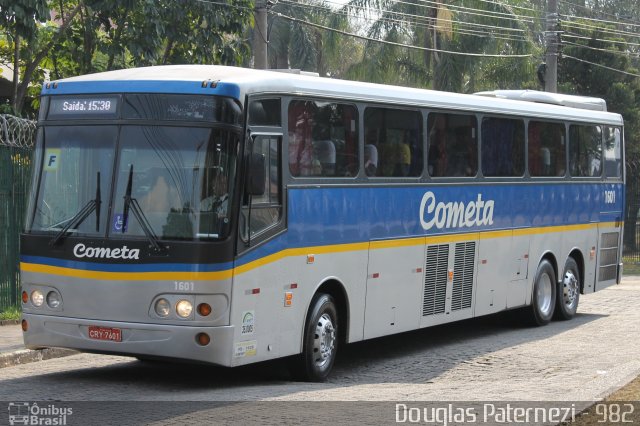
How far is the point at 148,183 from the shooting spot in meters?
11.3

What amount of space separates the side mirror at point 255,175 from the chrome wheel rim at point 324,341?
1982 millimetres

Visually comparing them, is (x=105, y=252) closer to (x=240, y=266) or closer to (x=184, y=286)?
(x=184, y=286)

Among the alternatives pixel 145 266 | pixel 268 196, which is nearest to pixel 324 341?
pixel 268 196

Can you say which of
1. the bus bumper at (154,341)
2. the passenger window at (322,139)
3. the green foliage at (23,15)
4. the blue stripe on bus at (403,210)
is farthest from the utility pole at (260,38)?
the bus bumper at (154,341)

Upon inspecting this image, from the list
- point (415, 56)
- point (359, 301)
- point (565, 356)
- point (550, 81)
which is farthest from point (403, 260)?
point (415, 56)

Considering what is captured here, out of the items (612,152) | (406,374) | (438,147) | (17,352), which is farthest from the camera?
(612,152)

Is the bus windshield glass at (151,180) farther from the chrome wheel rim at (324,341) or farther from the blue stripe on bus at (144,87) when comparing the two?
the chrome wheel rim at (324,341)

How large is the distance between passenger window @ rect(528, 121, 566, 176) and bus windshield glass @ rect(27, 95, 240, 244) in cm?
811

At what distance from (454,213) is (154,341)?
233 inches

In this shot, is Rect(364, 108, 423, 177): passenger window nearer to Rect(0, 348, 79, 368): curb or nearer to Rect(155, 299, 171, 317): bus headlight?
Rect(155, 299, 171, 317): bus headlight

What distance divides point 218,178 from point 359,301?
9.91 ft

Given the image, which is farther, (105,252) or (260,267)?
(260,267)

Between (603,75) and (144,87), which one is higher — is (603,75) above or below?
above

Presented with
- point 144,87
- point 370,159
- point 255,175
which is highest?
point 144,87
